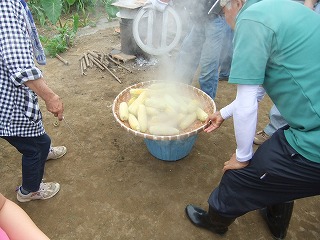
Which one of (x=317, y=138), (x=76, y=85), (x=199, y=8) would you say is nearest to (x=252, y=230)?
(x=317, y=138)

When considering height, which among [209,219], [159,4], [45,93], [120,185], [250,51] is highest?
[250,51]

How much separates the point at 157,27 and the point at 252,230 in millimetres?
3472

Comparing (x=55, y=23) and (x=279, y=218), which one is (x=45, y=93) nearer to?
(x=279, y=218)

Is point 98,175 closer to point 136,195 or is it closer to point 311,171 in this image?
point 136,195

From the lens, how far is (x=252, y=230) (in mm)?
2766

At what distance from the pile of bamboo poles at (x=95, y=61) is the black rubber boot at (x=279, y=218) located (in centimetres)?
402

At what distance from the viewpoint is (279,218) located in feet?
8.54

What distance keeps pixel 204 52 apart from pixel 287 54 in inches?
→ 99.5

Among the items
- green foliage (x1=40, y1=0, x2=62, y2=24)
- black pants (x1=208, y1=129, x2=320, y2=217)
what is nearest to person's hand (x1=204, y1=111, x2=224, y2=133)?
black pants (x1=208, y1=129, x2=320, y2=217)

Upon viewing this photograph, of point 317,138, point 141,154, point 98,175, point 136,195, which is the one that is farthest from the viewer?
point 141,154

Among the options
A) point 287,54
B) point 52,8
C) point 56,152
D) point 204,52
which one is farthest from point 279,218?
point 52,8

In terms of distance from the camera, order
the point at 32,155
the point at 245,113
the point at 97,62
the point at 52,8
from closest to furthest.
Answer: the point at 245,113 → the point at 32,155 → the point at 97,62 → the point at 52,8

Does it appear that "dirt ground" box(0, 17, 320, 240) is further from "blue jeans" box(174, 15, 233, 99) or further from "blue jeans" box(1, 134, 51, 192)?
"blue jeans" box(174, 15, 233, 99)

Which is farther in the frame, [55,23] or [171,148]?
[55,23]
